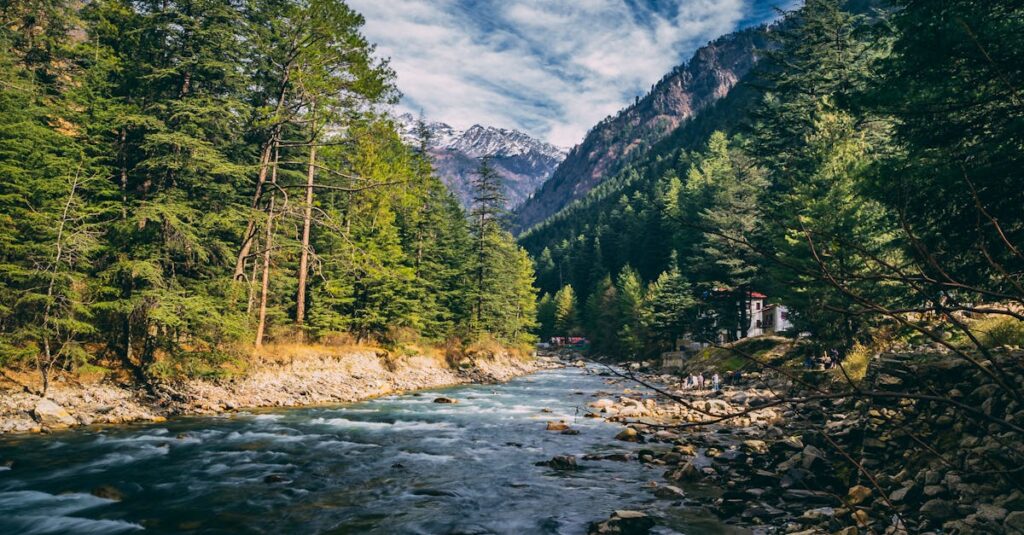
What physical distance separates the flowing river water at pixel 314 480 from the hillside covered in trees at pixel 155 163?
4.30 meters

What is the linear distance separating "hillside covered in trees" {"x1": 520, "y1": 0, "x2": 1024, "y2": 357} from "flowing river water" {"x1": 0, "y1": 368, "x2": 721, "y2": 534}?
15.1 feet

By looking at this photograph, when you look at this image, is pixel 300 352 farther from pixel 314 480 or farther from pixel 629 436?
pixel 629 436

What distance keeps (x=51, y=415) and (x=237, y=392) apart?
6.24 metres

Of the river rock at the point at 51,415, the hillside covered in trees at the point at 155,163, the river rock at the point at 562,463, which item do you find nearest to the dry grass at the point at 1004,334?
the river rock at the point at 562,463

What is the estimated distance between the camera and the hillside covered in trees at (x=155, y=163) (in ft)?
56.0

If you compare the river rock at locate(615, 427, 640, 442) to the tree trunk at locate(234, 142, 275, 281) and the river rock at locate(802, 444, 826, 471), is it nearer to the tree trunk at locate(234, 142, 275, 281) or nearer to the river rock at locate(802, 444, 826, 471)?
the river rock at locate(802, 444, 826, 471)

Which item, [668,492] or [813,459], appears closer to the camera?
[668,492]

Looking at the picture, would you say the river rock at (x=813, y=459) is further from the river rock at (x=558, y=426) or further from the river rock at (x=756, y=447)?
the river rock at (x=558, y=426)

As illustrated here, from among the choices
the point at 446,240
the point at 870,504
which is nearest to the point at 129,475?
the point at 870,504

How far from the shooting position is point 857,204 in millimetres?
21328

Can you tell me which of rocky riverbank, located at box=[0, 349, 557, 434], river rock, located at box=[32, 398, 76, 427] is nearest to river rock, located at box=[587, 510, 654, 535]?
rocky riverbank, located at box=[0, 349, 557, 434]

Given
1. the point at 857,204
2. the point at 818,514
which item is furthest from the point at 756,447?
the point at 857,204

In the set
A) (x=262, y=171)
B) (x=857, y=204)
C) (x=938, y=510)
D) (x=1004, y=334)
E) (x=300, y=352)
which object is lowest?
(x=938, y=510)

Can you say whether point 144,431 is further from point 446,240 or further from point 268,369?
point 446,240
